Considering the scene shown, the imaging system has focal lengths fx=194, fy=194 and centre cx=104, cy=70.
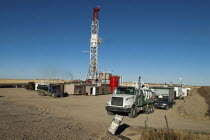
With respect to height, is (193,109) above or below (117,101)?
below

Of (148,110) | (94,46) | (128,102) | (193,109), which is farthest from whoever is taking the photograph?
(94,46)

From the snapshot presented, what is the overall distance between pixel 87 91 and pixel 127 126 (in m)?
31.5

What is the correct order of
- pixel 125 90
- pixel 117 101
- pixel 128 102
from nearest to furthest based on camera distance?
pixel 128 102 < pixel 117 101 < pixel 125 90

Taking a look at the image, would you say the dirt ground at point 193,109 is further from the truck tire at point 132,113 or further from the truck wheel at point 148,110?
the truck tire at point 132,113

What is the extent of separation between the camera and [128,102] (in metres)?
17.2

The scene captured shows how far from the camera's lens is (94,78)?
203 feet

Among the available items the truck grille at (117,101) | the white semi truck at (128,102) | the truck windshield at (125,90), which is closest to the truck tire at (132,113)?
the white semi truck at (128,102)

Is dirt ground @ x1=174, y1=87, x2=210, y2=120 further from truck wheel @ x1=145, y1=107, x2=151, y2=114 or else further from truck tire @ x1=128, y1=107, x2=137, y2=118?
truck tire @ x1=128, y1=107, x2=137, y2=118

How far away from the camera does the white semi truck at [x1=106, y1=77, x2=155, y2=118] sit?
17.1 metres

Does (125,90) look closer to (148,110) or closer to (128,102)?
(128,102)

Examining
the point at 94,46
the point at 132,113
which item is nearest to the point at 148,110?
the point at 132,113

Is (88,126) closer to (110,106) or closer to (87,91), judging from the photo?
(110,106)

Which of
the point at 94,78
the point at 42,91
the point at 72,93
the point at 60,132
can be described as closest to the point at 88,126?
the point at 60,132

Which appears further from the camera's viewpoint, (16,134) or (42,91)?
(42,91)
